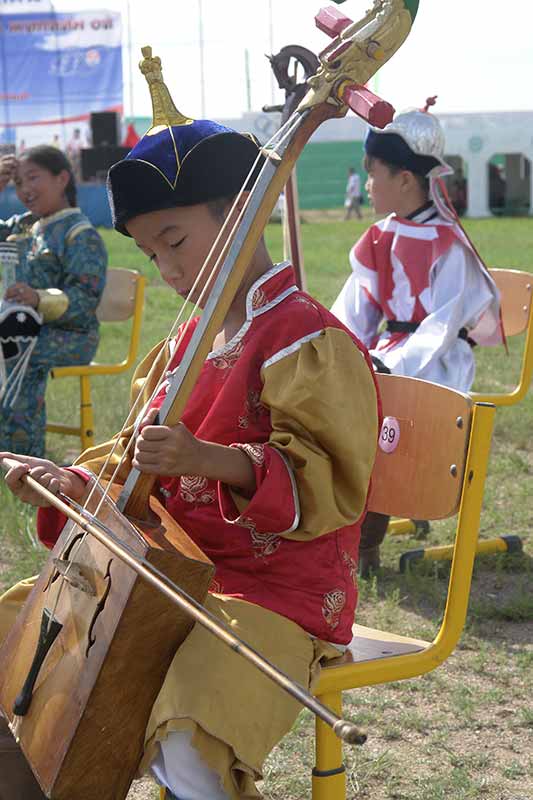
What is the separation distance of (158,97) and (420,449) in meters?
0.82

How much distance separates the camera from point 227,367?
195cm

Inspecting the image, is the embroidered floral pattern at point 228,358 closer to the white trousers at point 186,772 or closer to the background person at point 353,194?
the white trousers at point 186,772

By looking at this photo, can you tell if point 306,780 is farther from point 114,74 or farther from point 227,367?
point 114,74

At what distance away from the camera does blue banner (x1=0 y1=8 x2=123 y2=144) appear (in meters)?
23.8

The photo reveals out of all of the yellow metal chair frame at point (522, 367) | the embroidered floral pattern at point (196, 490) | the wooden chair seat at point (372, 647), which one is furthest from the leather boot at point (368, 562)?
the embroidered floral pattern at point (196, 490)

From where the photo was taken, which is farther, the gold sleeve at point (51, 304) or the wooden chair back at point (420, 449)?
the gold sleeve at point (51, 304)

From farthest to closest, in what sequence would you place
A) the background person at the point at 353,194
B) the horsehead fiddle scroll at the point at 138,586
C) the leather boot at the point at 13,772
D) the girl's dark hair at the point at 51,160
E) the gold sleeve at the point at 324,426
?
the background person at the point at 353,194, the girl's dark hair at the point at 51,160, the leather boot at the point at 13,772, the gold sleeve at the point at 324,426, the horsehead fiddle scroll at the point at 138,586

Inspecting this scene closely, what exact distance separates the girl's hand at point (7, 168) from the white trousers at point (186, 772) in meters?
4.22

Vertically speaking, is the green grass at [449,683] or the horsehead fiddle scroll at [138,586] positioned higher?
the horsehead fiddle scroll at [138,586]

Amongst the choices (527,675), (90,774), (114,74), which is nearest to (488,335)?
(527,675)

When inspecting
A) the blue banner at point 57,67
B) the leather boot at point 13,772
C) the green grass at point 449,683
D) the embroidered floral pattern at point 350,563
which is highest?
the blue banner at point 57,67

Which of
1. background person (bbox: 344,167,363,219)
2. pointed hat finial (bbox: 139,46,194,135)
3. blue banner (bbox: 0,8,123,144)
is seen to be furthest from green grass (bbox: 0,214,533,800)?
background person (bbox: 344,167,363,219)

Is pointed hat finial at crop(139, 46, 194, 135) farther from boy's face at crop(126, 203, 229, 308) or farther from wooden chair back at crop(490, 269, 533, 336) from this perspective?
wooden chair back at crop(490, 269, 533, 336)

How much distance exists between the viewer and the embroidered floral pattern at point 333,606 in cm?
191
